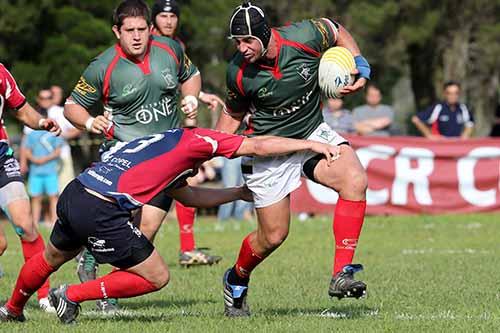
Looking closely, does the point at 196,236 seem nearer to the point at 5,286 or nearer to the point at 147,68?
the point at 5,286

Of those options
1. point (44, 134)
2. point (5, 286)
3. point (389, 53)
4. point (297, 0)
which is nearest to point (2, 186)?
point (5, 286)

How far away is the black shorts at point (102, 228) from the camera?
22.4ft

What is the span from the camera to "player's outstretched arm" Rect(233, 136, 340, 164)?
6980 mm

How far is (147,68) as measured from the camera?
8.33 meters

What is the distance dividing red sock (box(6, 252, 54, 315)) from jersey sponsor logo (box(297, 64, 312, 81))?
202 cm

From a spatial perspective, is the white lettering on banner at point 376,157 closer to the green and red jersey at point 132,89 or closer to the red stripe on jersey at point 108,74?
the green and red jersey at point 132,89

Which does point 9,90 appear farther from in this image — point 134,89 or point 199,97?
point 199,97

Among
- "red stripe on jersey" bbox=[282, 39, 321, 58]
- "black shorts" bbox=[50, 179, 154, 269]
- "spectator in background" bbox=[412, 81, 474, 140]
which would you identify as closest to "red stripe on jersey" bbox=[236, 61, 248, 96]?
"red stripe on jersey" bbox=[282, 39, 321, 58]

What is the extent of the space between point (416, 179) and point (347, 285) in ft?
32.8

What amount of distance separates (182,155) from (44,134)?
10401 mm

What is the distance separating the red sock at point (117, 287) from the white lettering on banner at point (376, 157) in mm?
10240

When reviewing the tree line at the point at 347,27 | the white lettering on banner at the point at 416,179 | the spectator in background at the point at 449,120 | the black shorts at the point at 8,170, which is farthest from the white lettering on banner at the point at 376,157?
the black shorts at the point at 8,170

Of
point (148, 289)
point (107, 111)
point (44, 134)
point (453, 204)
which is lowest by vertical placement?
point (453, 204)

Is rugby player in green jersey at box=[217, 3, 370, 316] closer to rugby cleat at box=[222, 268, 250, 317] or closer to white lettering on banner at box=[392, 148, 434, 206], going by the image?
rugby cleat at box=[222, 268, 250, 317]
